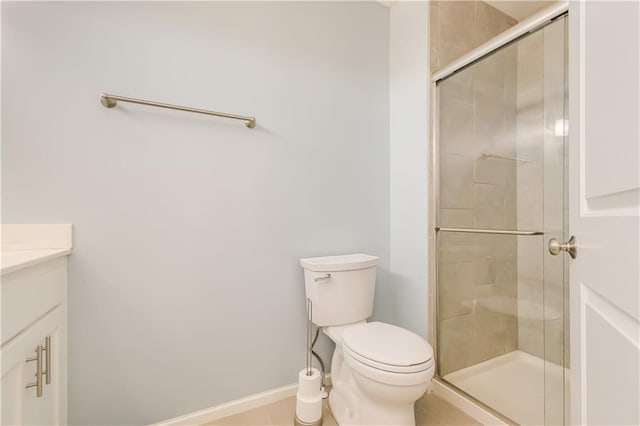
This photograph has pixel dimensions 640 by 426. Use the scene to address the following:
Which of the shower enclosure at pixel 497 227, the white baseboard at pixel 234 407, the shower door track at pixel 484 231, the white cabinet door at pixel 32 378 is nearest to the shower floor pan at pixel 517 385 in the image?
the shower enclosure at pixel 497 227

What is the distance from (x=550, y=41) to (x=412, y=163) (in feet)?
2.51

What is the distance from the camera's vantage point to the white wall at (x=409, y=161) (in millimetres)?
1590

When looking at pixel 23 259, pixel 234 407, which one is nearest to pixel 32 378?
pixel 23 259

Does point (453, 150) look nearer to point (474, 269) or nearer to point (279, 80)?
point (474, 269)

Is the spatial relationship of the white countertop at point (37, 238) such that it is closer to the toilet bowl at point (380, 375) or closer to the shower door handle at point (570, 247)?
the toilet bowl at point (380, 375)

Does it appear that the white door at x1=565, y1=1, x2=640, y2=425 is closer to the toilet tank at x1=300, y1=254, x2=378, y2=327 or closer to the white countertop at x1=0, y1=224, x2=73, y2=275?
the toilet tank at x1=300, y1=254, x2=378, y2=327

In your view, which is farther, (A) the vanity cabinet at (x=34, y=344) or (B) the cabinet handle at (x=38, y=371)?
(B) the cabinet handle at (x=38, y=371)

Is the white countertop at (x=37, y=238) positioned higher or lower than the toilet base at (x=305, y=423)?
higher

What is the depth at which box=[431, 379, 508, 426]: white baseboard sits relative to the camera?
131 centimetres

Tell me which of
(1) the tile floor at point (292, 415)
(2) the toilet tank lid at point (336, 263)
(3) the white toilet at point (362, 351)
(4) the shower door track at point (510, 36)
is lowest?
(1) the tile floor at point (292, 415)

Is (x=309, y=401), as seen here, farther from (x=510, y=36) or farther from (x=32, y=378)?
(x=510, y=36)

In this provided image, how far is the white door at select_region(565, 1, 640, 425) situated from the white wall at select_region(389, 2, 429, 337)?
3.05ft

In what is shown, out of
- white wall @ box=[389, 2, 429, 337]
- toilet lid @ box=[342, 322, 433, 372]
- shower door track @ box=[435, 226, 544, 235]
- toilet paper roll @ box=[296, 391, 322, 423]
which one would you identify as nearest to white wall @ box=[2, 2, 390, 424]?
white wall @ box=[389, 2, 429, 337]

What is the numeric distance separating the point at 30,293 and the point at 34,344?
0.16 m
